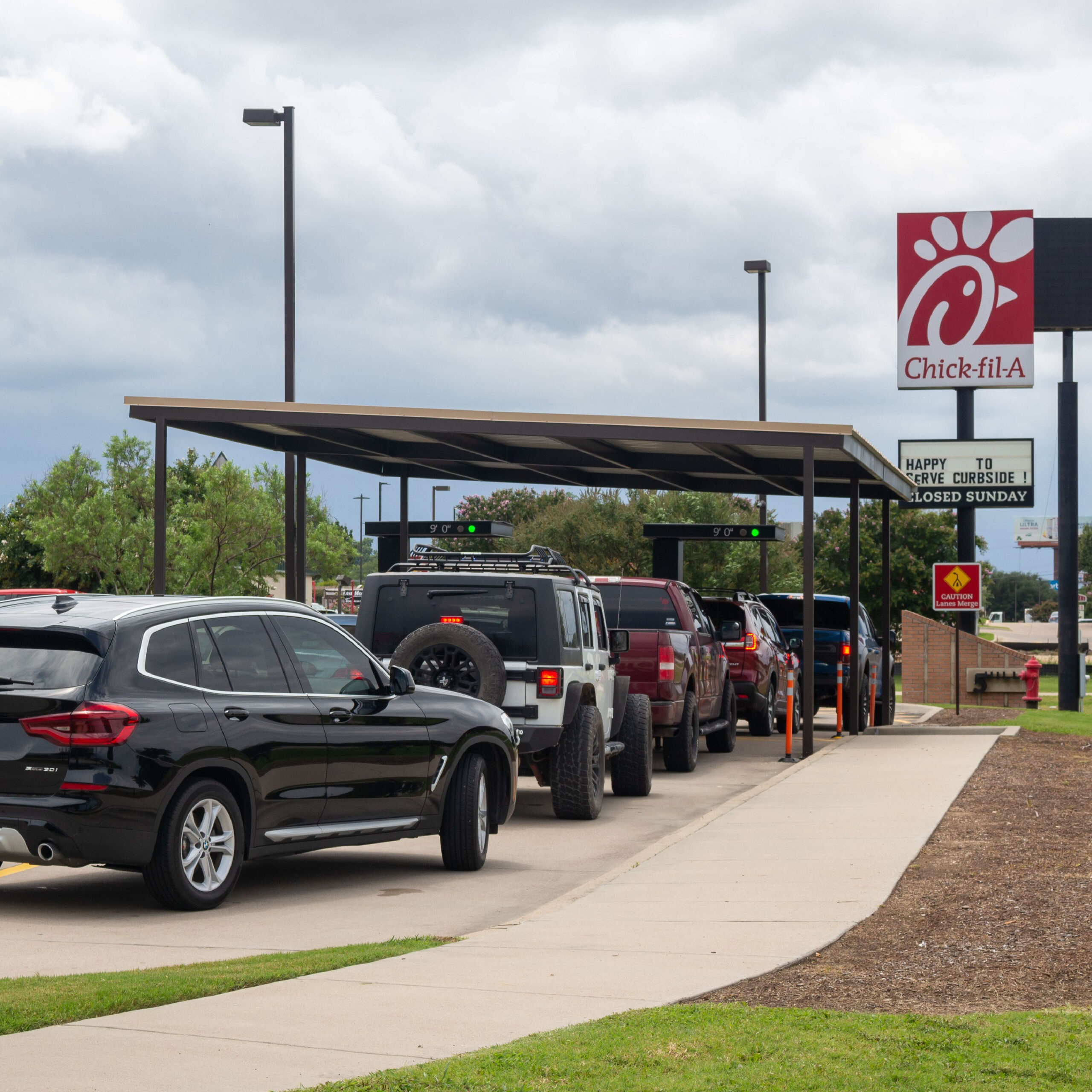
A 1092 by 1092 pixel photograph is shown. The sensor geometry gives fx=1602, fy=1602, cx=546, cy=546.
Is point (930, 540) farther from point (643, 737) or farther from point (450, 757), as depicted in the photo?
point (450, 757)

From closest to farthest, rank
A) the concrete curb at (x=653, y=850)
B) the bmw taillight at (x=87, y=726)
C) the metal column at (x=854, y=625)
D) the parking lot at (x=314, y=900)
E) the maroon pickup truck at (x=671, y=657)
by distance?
the parking lot at (x=314, y=900), the bmw taillight at (x=87, y=726), the concrete curb at (x=653, y=850), the maroon pickup truck at (x=671, y=657), the metal column at (x=854, y=625)

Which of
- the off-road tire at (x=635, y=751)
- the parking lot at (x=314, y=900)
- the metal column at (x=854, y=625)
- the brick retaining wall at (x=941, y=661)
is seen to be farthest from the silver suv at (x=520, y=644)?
the brick retaining wall at (x=941, y=661)

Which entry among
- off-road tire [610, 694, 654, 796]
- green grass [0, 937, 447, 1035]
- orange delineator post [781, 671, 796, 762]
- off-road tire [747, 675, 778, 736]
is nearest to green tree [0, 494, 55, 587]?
off-road tire [747, 675, 778, 736]

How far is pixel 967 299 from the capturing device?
35188mm

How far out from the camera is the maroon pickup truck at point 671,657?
16.4 meters

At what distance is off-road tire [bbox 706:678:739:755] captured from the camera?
799 inches

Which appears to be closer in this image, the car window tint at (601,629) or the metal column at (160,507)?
the car window tint at (601,629)

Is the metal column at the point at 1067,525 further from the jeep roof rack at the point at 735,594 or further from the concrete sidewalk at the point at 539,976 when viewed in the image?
the concrete sidewalk at the point at 539,976

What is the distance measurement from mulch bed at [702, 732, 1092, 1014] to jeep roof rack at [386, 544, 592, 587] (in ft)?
12.3

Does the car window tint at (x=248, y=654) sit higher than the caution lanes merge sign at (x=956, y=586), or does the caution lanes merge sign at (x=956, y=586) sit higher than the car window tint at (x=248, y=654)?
the caution lanes merge sign at (x=956, y=586)

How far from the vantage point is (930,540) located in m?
47.4

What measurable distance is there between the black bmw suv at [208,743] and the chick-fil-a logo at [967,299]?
26867mm

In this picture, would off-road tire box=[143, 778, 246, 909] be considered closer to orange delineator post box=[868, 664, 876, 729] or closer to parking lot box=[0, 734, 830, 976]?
parking lot box=[0, 734, 830, 976]

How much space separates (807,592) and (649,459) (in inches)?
179
